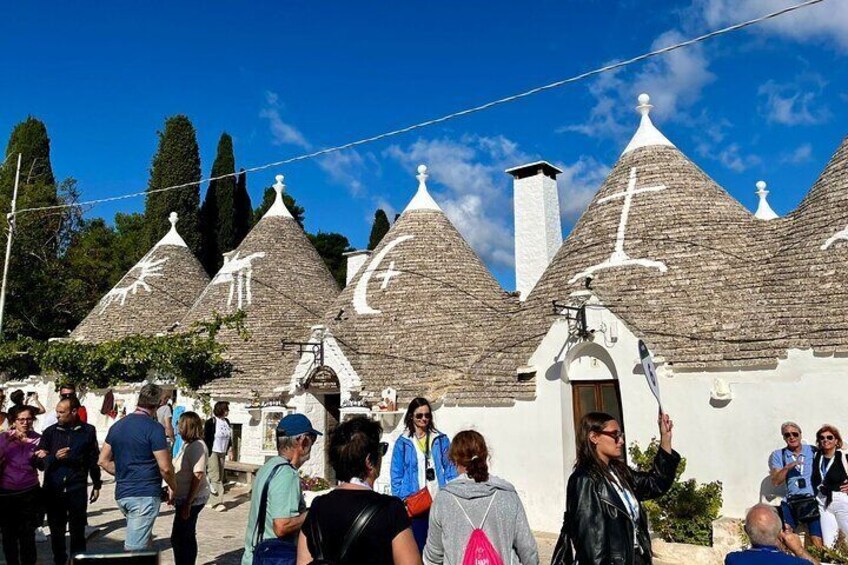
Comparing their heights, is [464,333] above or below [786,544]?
above

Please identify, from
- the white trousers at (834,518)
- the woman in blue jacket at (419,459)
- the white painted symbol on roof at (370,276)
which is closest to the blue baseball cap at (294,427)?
the woman in blue jacket at (419,459)

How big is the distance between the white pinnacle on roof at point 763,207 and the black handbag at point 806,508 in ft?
33.4

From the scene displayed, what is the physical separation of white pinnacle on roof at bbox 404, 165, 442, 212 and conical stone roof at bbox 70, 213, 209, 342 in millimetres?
7892

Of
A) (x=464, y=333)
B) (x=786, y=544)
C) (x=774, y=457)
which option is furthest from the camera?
(x=464, y=333)

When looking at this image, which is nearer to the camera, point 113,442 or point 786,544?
point 786,544

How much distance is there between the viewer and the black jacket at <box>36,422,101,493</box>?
5.66 meters

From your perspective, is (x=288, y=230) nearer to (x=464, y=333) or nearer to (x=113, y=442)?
(x=464, y=333)

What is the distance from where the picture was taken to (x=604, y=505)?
2.79 m

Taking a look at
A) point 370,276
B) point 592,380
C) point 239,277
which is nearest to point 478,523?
point 592,380

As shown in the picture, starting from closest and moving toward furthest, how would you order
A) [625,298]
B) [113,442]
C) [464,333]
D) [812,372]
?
[113,442] < [812,372] < [625,298] < [464,333]

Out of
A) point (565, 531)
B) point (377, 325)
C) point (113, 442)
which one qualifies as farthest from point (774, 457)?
point (377, 325)

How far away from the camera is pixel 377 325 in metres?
13.6

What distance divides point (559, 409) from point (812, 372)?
10.5ft

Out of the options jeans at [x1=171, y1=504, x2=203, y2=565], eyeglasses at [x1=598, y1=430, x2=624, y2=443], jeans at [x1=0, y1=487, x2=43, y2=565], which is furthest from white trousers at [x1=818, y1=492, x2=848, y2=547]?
jeans at [x1=0, y1=487, x2=43, y2=565]
